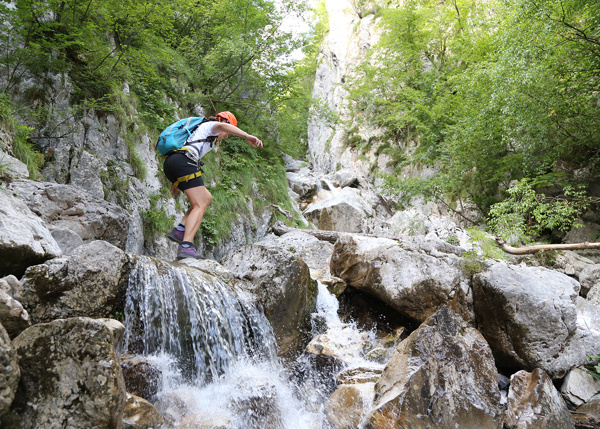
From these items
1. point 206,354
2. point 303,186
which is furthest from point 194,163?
point 303,186

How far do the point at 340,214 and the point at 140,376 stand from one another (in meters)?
11.7

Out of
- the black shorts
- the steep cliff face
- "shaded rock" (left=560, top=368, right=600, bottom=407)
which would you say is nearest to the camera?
"shaded rock" (left=560, top=368, right=600, bottom=407)

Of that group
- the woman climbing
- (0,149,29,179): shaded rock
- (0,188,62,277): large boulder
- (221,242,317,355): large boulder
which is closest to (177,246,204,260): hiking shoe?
the woman climbing

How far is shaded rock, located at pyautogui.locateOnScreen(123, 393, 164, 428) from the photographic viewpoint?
259cm

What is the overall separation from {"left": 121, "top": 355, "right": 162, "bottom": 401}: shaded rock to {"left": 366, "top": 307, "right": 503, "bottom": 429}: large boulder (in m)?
2.11

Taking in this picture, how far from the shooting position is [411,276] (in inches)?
209

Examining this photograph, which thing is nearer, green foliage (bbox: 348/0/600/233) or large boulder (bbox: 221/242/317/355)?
large boulder (bbox: 221/242/317/355)

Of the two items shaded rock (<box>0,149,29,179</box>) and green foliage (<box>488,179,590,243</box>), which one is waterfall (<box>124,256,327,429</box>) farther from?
green foliage (<box>488,179,590,243</box>)

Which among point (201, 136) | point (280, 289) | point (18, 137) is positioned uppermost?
point (201, 136)

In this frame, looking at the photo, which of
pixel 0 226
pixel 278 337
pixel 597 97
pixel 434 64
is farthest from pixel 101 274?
pixel 434 64

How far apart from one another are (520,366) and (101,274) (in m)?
5.45

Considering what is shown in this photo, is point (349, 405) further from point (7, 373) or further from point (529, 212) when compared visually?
point (529, 212)

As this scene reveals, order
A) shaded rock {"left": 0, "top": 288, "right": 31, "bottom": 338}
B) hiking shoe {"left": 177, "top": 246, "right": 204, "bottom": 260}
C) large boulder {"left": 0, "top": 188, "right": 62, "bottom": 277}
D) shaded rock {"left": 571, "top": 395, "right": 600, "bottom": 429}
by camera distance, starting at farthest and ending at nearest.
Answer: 1. hiking shoe {"left": 177, "top": 246, "right": 204, "bottom": 260}
2. shaded rock {"left": 571, "top": 395, "right": 600, "bottom": 429}
3. large boulder {"left": 0, "top": 188, "right": 62, "bottom": 277}
4. shaded rock {"left": 0, "top": 288, "right": 31, "bottom": 338}

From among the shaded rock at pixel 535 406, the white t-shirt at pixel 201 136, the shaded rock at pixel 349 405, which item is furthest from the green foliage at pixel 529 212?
the white t-shirt at pixel 201 136
